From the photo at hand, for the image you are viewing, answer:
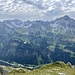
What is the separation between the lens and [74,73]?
9444 cm

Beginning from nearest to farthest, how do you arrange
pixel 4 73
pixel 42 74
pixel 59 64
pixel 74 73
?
pixel 4 73, pixel 42 74, pixel 74 73, pixel 59 64

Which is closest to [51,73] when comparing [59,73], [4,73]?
[59,73]

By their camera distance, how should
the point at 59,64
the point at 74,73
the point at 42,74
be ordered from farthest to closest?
1. the point at 59,64
2. the point at 74,73
3. the point at 42,74

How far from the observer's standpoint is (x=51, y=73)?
87438 millimetres

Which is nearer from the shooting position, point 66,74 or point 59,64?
point 66,74

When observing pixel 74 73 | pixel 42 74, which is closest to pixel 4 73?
pixel 42 74

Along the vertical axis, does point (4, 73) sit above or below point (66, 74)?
above

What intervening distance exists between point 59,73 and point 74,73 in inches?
410

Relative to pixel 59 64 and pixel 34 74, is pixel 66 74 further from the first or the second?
pixel 59 64

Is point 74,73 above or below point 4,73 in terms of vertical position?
below

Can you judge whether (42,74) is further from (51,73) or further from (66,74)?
(66,74)

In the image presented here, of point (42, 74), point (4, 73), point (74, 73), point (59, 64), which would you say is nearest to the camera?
point (4, 73)

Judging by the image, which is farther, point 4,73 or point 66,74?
point 66,74

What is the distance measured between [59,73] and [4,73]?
87.9 ft
